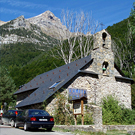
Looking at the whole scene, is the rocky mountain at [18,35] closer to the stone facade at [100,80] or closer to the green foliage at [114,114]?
the stone facade at [100,80]

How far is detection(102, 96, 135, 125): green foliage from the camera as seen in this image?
1767 cm

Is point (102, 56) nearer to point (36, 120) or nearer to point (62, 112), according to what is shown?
point (62, 112)

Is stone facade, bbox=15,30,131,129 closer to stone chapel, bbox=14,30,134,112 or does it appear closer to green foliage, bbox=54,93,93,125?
stone chapel, bbox=14,30,134,112

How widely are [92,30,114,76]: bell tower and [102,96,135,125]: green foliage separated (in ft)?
9.80

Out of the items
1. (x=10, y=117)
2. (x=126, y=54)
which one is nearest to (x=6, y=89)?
(x=126, y=54)

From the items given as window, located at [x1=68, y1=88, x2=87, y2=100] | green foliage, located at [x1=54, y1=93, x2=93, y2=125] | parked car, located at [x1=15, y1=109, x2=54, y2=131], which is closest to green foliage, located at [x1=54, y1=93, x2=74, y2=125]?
green foliage, located at [x1=54, y1=93, x2=93, y2=125]

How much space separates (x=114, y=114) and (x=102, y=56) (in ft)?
20.0

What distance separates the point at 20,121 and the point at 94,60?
10.4 meters

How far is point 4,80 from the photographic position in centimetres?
4831

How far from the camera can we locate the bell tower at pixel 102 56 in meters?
20.9

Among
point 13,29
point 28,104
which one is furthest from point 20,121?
point 13,29

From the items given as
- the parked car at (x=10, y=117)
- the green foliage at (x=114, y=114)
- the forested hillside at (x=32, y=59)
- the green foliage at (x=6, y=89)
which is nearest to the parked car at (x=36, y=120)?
the parked car at (x=10, y=117)

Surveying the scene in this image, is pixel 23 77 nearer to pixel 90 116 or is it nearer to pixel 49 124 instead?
pixel 90 116

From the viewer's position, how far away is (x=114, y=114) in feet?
59.9
